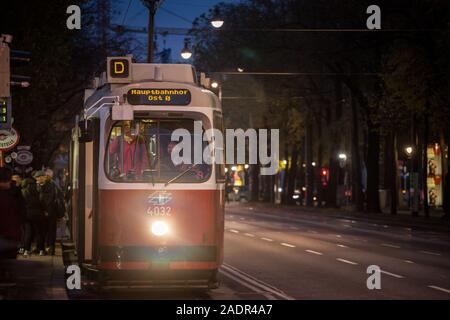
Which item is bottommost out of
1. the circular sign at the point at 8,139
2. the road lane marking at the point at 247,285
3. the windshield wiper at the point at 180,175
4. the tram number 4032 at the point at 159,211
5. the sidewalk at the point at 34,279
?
the road lane marking at the point at 247,285

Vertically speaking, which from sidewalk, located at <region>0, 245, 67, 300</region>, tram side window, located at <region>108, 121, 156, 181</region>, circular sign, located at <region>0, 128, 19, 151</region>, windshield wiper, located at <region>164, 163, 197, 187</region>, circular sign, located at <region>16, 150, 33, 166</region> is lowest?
sidewalk, located at <region>0, 245, 67, 300</region>

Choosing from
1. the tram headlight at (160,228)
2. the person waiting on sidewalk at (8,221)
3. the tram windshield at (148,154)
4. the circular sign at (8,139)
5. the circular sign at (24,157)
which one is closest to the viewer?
the person waiting on sidewalk at (8,221)

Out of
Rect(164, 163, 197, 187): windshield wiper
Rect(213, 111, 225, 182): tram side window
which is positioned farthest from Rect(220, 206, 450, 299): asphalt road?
Rect(164, 163, 197, 187): windshield wiper

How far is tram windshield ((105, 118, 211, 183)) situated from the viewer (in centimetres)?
1698

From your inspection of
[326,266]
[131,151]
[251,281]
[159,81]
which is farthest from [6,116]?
[326,266]

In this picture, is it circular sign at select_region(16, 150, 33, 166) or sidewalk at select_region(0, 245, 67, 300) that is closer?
sidewalk at select_region(0, 245, 67, 300)

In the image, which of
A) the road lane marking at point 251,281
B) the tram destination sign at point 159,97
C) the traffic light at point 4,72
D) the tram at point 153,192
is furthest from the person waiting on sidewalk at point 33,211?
the tram destination sign at point 159,97

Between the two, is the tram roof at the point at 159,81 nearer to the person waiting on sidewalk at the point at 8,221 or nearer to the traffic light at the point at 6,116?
the person waiting on sidewalk at the point at 8,221

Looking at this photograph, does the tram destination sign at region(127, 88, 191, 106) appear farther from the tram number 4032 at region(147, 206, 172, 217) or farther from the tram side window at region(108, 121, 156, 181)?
the tram number 4032 at region(147, 206, 172, 217)

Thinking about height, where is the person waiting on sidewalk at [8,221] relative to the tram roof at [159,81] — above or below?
below

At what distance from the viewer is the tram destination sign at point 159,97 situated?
17.0 metres

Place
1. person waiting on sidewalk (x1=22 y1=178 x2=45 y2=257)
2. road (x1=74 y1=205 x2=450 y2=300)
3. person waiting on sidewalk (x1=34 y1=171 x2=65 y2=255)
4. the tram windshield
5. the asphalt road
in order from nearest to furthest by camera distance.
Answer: the tram windshield
road (x1=74 y1=205 x2=450 y2=300)
the asphalt road
person waiting on sidewalk (x1=22 y1=178 x2=45 y2=257)
person waiting on sidewalk (x1=34 y1=171 x2=65 y2=255)

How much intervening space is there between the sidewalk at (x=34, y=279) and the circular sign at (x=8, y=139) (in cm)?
317

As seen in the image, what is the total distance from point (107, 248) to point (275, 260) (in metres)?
9.25
